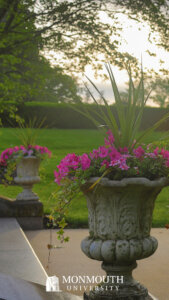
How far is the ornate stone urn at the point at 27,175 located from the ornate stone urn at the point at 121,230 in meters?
4.62

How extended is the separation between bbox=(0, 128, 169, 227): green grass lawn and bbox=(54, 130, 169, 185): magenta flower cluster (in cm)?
393

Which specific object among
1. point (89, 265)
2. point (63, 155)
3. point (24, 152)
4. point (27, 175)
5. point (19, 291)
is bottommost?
point (89, 265)

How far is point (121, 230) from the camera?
2.80m

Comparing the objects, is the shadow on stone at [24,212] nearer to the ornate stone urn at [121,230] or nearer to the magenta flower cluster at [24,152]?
the magenta flower cluster at [24,152]

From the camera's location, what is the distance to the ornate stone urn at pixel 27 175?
7.44m

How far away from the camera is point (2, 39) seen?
10797 millimetres

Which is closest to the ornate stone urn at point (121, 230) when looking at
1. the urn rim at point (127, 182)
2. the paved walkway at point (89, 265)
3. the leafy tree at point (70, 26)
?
the urn rim at point (127, 182)

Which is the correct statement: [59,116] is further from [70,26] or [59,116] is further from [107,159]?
[107,159]

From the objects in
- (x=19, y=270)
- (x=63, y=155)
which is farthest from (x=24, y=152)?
(x=63, y=155)

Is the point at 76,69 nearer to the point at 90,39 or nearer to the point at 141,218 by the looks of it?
the point at 90,39

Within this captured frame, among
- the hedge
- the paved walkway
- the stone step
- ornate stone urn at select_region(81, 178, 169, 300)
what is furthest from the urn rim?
the hedge

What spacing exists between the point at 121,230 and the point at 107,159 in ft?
1.49

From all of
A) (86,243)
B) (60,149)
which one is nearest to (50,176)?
(60,149)

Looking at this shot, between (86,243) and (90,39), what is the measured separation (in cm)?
916
